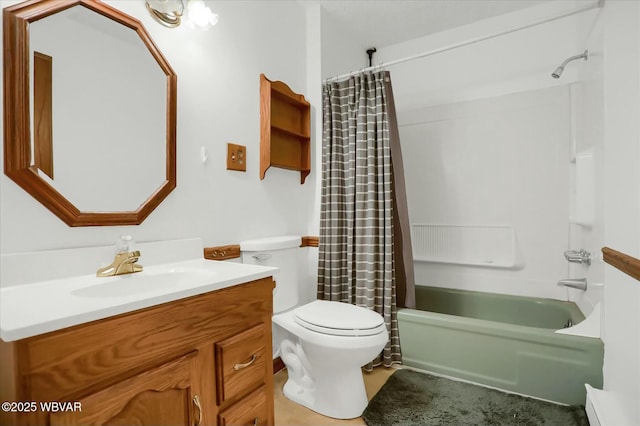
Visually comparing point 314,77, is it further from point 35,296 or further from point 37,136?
point 35,296

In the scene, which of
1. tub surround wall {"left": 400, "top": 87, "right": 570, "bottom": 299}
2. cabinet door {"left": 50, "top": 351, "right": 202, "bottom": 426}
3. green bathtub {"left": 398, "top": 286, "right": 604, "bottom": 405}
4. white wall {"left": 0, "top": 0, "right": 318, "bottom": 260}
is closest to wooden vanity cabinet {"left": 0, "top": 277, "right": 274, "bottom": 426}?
cabinet door {"left": 50, "top": 351, "right": 202, "bottom": 426}

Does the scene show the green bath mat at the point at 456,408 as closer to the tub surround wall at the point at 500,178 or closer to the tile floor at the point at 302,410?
the tile floor at the point at 302,410

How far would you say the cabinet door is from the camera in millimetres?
720

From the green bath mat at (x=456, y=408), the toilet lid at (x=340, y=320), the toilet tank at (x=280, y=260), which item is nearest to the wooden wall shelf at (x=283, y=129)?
the toilet tank at (x=280, y=260)

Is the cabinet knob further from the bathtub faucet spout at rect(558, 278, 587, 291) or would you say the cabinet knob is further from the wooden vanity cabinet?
the bathtub faucet spout at rect(558, 278, 587, 291)

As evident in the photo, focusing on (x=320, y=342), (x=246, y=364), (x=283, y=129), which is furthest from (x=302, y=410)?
(x=283, y=129)

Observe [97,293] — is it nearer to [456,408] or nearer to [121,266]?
[121,266]

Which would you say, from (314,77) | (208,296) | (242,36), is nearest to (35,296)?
(208,296)

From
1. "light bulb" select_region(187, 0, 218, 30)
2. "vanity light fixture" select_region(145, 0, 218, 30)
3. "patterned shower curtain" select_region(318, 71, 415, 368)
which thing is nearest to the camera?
"vanity light fixture" select_region(145, 0, 218, 30)

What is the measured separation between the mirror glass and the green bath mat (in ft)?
4.92

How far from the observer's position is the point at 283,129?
204 cm

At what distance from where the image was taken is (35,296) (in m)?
0.86

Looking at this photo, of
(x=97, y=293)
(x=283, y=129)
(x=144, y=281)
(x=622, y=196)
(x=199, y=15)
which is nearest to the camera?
(x=97, y=293)

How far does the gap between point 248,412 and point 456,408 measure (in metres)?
1.09
